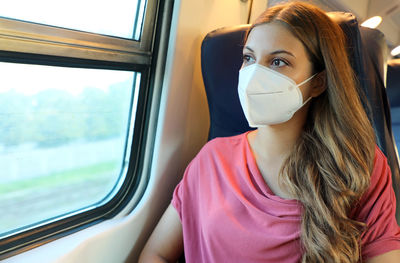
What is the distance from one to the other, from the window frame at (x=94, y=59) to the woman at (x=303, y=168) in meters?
0.56

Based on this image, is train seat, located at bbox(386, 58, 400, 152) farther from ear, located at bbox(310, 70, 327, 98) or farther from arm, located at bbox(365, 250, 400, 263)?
arm, located at bbox(365, 250, 400, 263)

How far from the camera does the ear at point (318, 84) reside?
1.21 meters

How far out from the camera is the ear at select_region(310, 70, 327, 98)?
3.96ft

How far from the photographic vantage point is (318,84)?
1.22 meters

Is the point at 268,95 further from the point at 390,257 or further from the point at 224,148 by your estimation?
the point at 390,257

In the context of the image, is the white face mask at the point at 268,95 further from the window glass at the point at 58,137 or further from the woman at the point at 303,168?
the window glass at the point at 58,137

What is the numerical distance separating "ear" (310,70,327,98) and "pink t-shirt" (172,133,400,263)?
316mm

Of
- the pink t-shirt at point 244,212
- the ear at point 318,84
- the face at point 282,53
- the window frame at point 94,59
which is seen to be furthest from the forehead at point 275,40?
the window frame at point 94,59

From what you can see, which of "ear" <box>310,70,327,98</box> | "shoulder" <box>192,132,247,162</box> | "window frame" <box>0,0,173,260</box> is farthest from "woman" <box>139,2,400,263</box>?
"window frame" <box>0,0,173,260</box>

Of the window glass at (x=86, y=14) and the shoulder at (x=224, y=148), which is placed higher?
the window glass at (x=86, y=14)

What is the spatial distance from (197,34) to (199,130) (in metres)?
0.55

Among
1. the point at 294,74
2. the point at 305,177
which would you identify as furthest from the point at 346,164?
the point at 294,74

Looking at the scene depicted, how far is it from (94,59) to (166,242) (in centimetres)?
85

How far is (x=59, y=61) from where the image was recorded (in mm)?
1282
